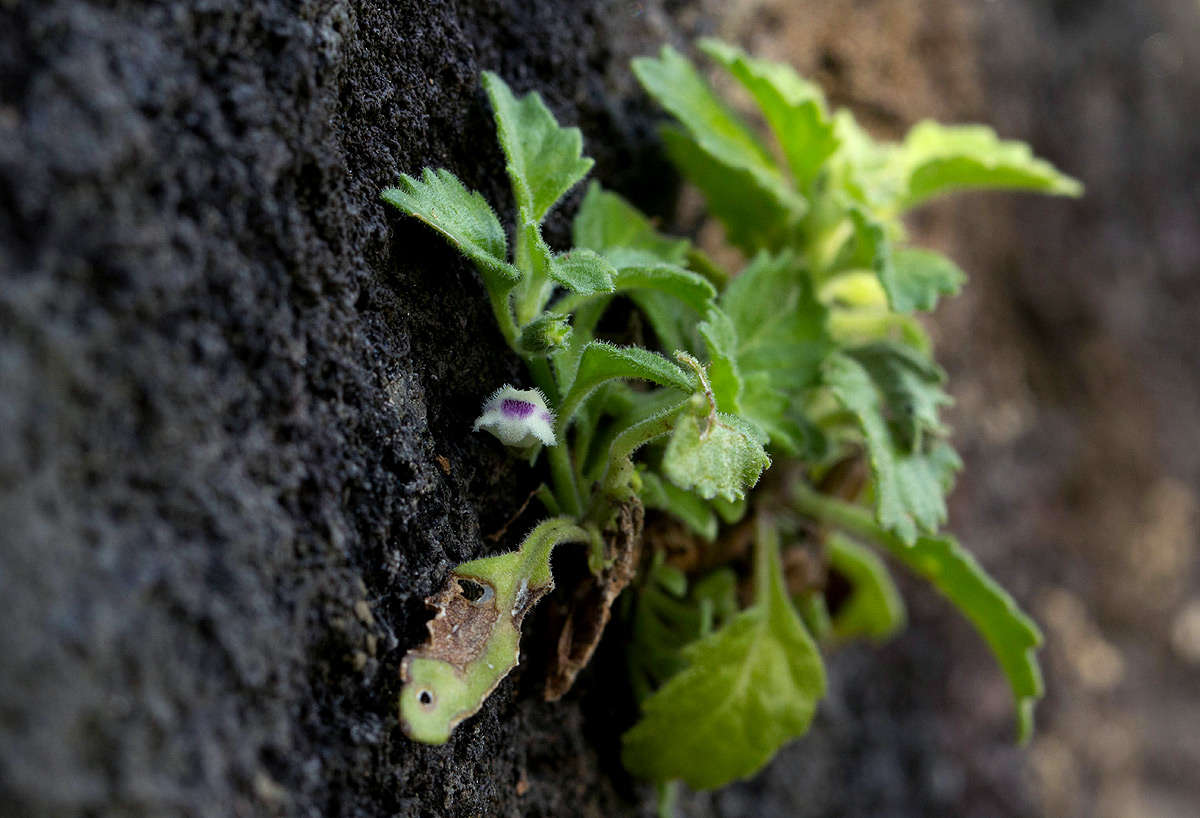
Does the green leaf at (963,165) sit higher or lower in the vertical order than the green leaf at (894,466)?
higher

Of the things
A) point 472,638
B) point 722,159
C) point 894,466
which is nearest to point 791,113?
point 722,159

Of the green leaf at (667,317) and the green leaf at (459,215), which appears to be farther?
the green leaf at (667,317)

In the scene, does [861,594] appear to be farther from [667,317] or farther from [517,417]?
[517,417]

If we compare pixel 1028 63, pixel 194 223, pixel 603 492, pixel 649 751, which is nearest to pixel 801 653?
pixel 649 751

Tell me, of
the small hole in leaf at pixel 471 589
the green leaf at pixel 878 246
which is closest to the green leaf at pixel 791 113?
the green leaf at pixel 878 246

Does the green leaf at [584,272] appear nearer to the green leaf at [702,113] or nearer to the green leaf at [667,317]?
the green leaf at [667,317]

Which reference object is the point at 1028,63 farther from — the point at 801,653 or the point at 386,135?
the point at 386,135
